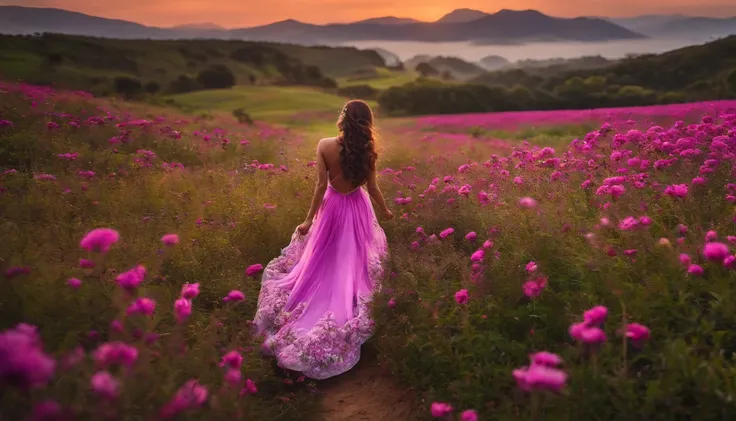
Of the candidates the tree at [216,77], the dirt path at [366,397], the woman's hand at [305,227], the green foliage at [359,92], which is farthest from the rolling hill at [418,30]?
the dirt path at [366,397]

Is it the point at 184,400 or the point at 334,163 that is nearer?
the point at 184,400

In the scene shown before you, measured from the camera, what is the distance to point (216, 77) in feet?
53.3

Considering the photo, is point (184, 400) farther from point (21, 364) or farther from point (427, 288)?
point (427, 288)

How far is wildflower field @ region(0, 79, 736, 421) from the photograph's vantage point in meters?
2.07

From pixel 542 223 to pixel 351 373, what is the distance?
76.4 inches

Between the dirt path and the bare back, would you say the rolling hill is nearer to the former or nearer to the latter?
the bare back

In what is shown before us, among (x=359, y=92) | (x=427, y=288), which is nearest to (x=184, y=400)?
(x=427, y=288)

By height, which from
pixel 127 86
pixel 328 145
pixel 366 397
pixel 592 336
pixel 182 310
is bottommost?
pixel 366 397

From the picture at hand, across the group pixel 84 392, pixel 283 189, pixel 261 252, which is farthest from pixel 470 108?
pixel 84 392

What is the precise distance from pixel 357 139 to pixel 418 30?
9.37m

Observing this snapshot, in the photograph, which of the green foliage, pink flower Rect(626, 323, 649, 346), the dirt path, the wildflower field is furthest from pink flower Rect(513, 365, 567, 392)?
the green foliage

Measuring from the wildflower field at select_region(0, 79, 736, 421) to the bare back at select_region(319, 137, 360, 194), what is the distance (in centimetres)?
59

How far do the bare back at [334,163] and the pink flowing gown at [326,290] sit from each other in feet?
0.25

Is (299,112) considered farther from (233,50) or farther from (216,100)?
(233,50)
